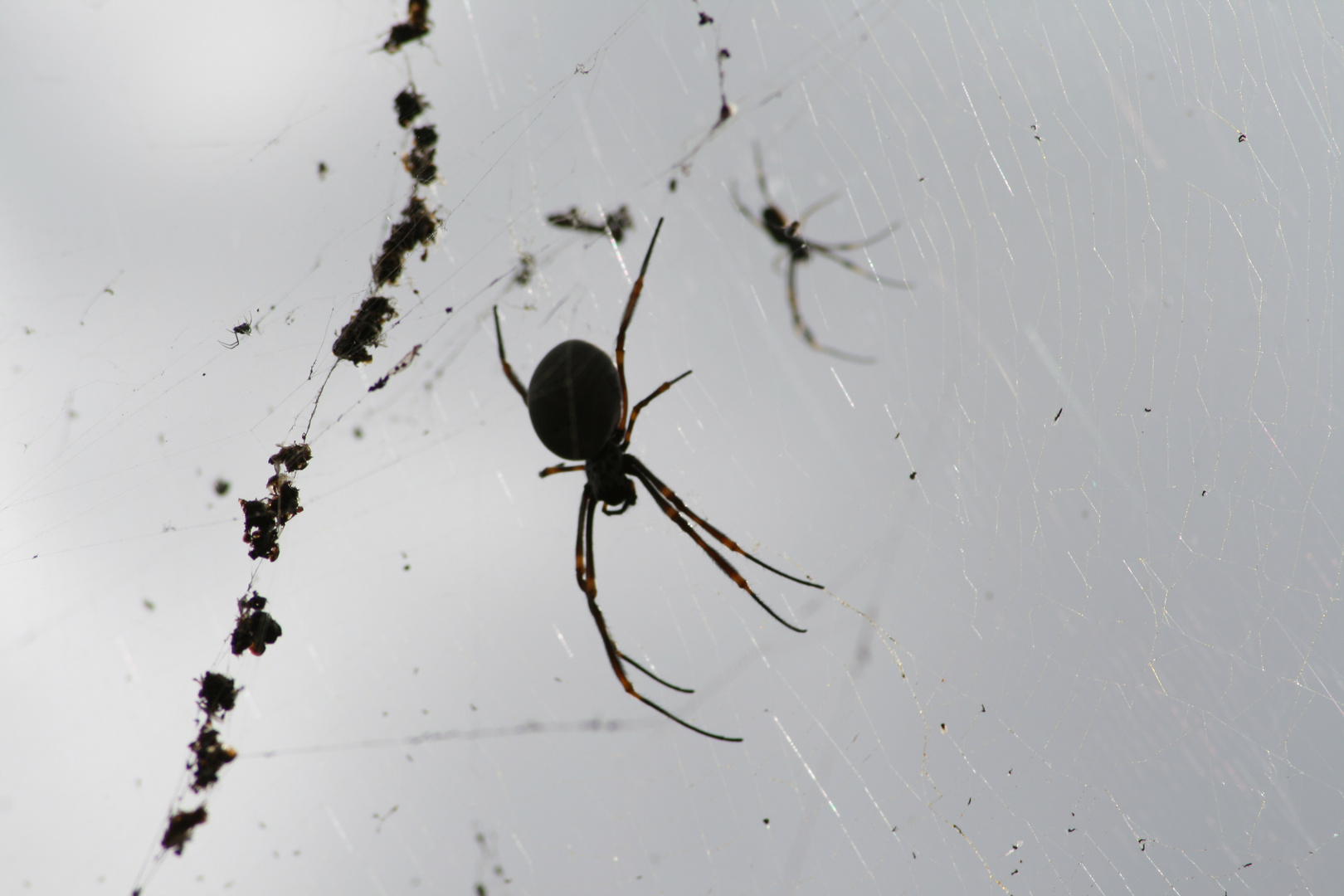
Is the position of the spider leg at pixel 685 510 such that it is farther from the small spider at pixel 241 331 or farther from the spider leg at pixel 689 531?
the small spider at pixel 241 331

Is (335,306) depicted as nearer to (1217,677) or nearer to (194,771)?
(194,771)

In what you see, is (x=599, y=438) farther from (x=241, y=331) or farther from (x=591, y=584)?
(x=241, y=331)

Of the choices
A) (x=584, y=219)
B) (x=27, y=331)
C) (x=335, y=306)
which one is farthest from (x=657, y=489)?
(x=27, y=331)

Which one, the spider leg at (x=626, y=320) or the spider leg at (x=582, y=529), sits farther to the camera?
the spider leg at (x=582, y=529)

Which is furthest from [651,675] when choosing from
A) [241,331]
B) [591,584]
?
[241,331]

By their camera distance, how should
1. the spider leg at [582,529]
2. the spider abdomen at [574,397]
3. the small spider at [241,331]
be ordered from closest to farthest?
the small spider at [241,331] → the spider abdomen at [574,397] → the spider leg at [582,529]

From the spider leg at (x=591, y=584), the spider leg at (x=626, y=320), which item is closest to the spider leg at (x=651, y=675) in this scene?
the spider leg at (x=591, y=584)

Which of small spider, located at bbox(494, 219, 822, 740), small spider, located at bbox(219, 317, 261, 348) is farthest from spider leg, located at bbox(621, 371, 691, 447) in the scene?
small spider, located at bbox(219, 317, 261, 348)

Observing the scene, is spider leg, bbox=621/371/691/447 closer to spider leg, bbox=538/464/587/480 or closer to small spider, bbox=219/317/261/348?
spider leg, bbox=538/464/587/480
